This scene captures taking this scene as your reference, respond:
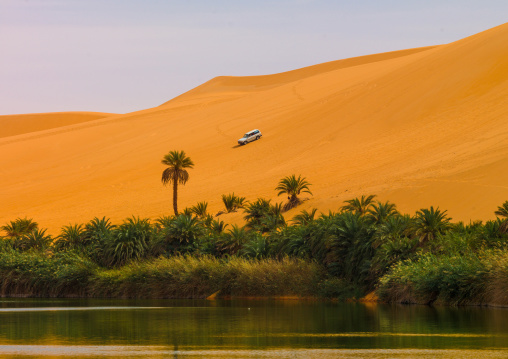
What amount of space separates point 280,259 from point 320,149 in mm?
35410

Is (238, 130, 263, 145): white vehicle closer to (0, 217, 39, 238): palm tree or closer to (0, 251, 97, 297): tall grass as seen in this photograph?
(0, 217, 39, 238): palm tree

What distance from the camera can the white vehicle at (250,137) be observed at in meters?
91.2

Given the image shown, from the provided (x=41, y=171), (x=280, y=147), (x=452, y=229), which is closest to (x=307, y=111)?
(x=280, y=147)

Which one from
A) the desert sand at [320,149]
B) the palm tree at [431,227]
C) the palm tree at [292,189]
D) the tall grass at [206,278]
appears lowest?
the tall grass at [206,278]

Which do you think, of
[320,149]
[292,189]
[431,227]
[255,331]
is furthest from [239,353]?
[320,149]

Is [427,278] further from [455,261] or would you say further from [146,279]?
[146,279]

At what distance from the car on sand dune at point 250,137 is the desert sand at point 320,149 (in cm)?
91

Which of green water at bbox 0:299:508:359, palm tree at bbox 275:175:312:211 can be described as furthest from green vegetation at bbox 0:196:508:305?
palm tree at bbox 275:175:312:211

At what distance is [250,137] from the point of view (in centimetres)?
9150

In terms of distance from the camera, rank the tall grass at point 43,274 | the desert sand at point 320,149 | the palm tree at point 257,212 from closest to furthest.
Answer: the tall grass at point 43,274
the palm tree at point 257,212
the desert sand at point 320,149

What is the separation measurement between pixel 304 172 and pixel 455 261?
3861 cm

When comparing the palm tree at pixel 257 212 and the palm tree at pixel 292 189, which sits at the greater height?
the palm tree at pixel 292 189

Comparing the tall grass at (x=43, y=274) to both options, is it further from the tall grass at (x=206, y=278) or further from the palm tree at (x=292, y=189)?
the palm tree at (x=292, y=189)

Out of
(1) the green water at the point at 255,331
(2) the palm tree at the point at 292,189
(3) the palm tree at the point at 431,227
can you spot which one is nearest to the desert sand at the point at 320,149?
(2) the palm tree at the point at 292,189
